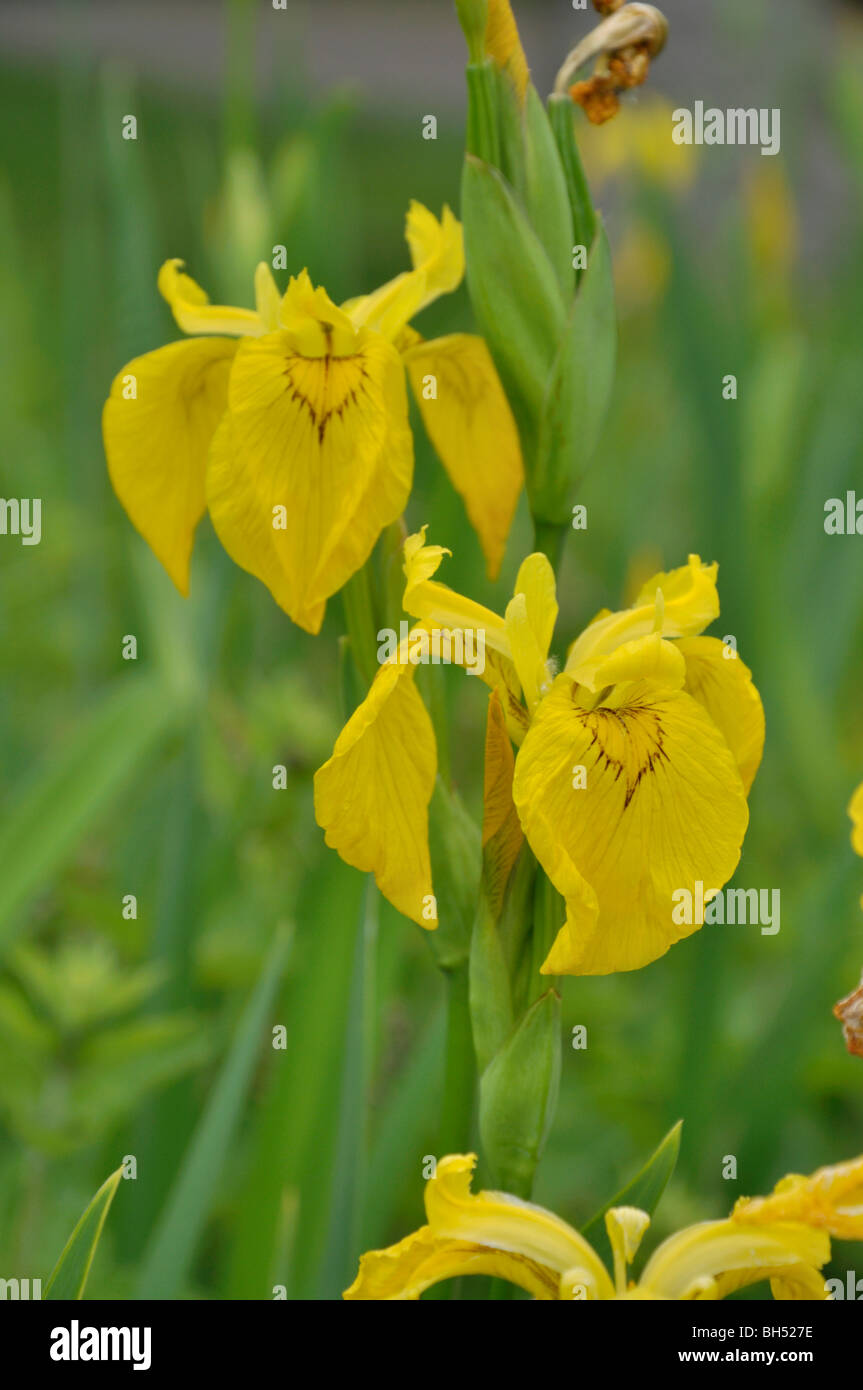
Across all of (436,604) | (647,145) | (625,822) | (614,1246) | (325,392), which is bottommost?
(614,1246)

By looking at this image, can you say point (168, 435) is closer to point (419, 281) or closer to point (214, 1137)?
point (419, 281)

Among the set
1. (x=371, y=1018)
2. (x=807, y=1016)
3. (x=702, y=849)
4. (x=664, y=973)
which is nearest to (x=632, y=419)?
(x=664, y=973)

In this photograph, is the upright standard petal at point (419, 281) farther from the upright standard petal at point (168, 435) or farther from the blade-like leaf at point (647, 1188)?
the blade-like leaf at point (647, 1188)

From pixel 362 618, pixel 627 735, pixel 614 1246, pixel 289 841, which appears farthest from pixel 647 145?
pixel 614 1246

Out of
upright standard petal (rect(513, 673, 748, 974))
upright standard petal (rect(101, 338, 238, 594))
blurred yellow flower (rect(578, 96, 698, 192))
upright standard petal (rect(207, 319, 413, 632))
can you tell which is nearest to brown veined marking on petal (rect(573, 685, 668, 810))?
upright standard petal (rect(513, 673, 748, 974))

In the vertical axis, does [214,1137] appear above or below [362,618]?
below

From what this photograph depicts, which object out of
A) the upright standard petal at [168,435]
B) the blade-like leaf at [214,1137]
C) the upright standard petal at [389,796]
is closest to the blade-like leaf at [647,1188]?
the upright standard petal at [389,796]
